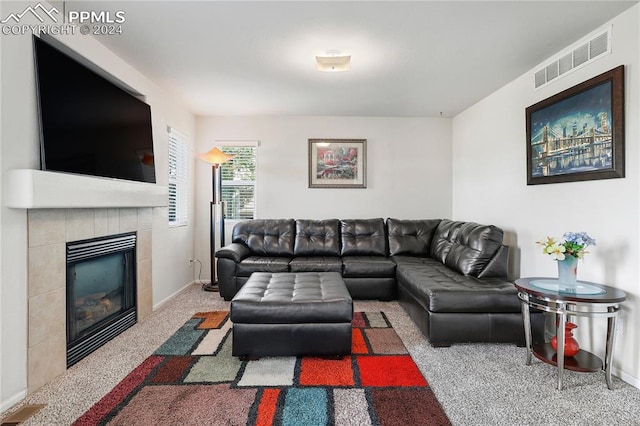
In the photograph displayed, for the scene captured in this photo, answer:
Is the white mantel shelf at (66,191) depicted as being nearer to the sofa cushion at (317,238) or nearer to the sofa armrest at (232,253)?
the sofa armrest at (232,253)

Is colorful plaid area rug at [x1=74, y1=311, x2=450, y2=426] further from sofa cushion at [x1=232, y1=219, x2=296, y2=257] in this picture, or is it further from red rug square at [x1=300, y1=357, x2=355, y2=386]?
sofa cushion at [x1=232, y1=219, x2=296, y2=257]

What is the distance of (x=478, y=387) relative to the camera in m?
2.13

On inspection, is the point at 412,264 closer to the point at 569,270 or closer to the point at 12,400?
the point at 569,270

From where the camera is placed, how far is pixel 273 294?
2631mm

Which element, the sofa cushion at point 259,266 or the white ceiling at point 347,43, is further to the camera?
the sofa cushion at point 259,266

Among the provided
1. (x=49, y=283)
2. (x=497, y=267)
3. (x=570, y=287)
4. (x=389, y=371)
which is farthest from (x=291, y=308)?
(x=497, y=267)

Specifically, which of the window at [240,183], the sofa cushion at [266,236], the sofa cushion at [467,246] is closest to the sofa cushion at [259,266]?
the sofa cushion at [266,236]

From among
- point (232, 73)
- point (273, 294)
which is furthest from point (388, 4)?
point (273, 294)

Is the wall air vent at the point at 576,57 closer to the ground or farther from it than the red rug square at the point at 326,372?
farther from it

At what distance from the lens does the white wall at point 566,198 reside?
2203 mm

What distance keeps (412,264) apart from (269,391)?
2369 mm

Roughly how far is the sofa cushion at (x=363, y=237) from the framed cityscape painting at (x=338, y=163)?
2.25 feet

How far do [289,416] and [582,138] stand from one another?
289 centimetres

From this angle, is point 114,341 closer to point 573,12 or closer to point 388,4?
point 388,4
